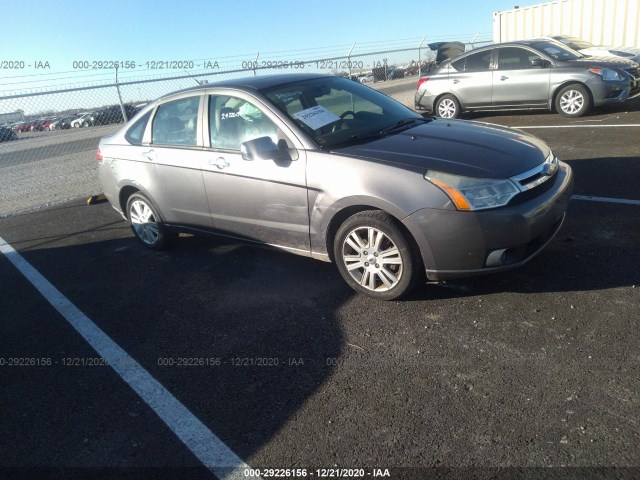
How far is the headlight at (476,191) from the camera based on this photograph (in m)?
3.27

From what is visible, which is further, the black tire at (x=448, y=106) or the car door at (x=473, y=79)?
the black tire at (x=448, y=106)

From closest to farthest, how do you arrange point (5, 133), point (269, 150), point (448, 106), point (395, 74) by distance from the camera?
point (269, 150)
point (5, 133)
point (448, 106)
point (395, 74)

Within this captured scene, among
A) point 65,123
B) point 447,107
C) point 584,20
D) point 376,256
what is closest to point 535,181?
point 376,256

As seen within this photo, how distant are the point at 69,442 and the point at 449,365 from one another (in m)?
2.12

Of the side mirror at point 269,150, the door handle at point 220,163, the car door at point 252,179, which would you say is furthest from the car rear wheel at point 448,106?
the side mirror at point 269,150

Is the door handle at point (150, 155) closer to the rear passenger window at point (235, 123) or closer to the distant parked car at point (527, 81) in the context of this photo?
the rear passenger window at point (235, 123)

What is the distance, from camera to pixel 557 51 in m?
10.2

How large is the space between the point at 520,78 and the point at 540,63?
1.48 feet

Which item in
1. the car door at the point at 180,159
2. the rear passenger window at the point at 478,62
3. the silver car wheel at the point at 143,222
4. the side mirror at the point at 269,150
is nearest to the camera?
the side mirror at the point at 269,150

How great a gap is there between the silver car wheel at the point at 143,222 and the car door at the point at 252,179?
1.06 m

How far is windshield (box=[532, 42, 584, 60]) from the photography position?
1003cm

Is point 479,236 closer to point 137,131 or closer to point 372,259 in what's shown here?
point 372,259

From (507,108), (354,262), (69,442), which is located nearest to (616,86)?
(507,108)

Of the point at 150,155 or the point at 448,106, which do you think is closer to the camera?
the point at 150,155
